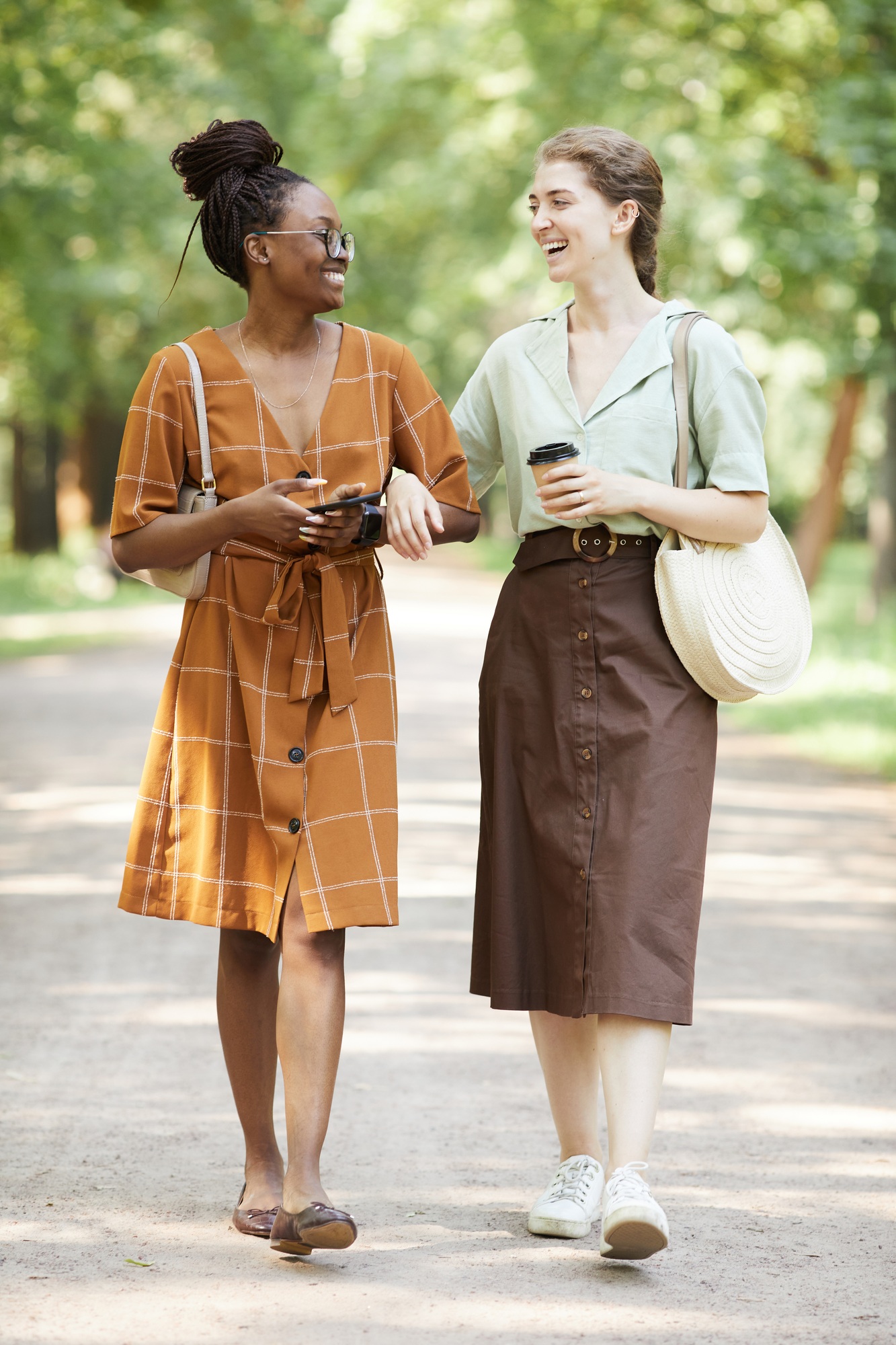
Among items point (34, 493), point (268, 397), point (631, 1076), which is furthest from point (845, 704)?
point (34, 493)

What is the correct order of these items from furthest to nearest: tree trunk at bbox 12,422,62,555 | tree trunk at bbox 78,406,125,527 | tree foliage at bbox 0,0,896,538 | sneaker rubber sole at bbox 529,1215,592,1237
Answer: tree trunk at bbox 12,422,62,555, tree trunk at bbox 78,406,125,527, tree foliage at bbox 0,0,896,538, sneaker rubber sole at bbox 529,1215,592,1237

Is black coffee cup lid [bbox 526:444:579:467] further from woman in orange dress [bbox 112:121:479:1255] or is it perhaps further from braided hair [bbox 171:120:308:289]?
braided hair [bbox 171:120:308:289]

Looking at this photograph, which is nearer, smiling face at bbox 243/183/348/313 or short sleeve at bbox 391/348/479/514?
smiling face at bbox 243/183/348/313

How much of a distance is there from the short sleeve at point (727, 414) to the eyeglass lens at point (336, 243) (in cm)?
74

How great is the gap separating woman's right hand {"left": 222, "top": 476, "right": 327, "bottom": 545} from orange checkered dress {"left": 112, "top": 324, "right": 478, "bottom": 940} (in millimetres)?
145

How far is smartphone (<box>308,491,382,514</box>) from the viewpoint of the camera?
10.8ft

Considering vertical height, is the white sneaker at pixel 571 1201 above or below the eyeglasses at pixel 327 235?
below

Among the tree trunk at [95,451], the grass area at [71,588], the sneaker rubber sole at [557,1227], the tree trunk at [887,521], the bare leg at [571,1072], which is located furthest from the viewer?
the tree trunk at [95,451]

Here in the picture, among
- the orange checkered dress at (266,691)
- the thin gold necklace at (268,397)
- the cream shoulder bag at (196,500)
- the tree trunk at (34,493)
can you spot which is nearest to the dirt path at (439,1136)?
the orange checkered dress at (266,691)

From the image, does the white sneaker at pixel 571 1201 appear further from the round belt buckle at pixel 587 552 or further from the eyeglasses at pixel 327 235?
the eyeglasses at pixel 327 235

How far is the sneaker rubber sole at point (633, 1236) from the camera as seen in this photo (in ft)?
10.6

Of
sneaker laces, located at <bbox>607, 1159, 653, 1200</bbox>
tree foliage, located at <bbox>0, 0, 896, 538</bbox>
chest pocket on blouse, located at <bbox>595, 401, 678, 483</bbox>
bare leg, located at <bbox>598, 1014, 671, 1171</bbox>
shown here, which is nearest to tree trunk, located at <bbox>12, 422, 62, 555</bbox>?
tree foliage, located at <bbox>0, 0, 896, 538</bbox>

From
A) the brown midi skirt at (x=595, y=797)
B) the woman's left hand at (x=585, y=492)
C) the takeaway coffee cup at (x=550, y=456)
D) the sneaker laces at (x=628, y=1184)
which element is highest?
the takeaway coffee cup at (x=550, y=456)

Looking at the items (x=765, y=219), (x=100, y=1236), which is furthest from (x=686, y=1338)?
(x=765, y=219)
